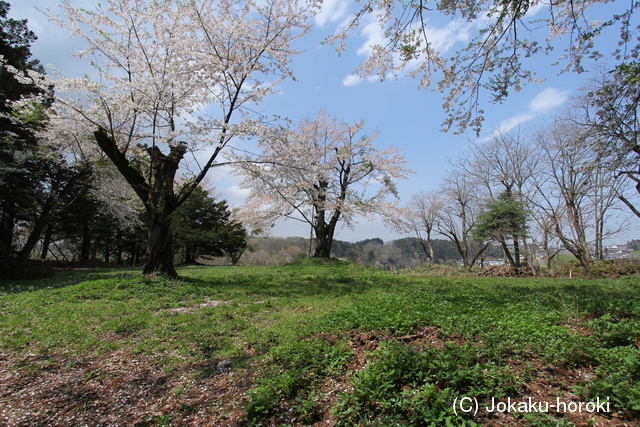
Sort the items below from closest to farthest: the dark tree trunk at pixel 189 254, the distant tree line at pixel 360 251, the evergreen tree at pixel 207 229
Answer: the evergreen tree at pixel 207 229, the dark tree trunk at pixel 189 254, the distant tree line at pixel 360 251

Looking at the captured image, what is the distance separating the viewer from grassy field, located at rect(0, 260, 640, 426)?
81.0 inches

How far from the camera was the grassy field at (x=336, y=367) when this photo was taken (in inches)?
81.0

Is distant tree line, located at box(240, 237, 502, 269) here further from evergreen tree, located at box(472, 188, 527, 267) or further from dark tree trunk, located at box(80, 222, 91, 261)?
evergreen tree, located at box(472, 188, 527, 267)

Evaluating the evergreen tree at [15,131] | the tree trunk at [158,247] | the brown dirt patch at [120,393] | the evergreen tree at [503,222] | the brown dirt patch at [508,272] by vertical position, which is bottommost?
the brown dirt patch at [120,393]

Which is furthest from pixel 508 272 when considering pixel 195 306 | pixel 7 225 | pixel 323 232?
pixel 7 225

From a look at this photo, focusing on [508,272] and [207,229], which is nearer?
[508,272]

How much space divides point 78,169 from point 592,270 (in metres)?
26.4

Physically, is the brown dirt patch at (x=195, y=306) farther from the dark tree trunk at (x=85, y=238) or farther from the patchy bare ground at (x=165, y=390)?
the dark tree trunk at (x=85, y=238)

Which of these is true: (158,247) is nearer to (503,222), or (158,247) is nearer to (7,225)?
(7,225)

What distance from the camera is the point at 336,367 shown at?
287cm

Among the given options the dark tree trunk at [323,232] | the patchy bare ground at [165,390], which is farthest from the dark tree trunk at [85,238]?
the patchy bare ground at [165,390]

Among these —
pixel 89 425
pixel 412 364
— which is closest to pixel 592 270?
pixel 412 364

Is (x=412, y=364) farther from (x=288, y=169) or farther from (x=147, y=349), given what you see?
(x=288, y=169)

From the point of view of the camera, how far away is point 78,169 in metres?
15.5
